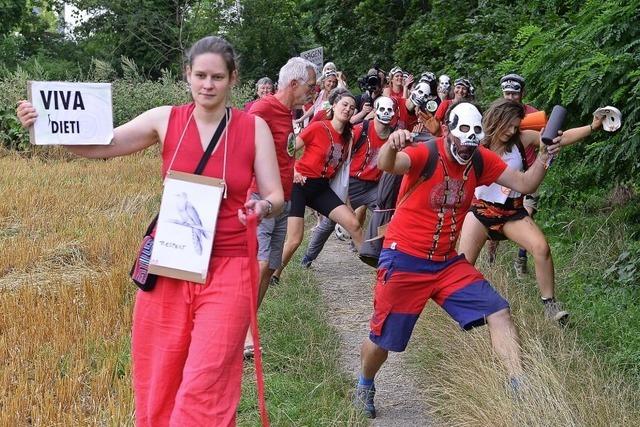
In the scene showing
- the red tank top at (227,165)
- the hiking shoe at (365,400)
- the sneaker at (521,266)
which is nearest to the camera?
the red tank top at (227,165)

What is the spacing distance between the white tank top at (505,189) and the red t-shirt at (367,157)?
2.17m

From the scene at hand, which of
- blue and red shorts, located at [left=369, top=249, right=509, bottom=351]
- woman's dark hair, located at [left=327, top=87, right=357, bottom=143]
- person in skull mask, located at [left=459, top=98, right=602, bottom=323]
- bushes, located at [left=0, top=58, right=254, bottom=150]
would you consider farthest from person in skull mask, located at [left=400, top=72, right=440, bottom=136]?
bushes, located at [left=0, top=58, right=254, bottom=150]

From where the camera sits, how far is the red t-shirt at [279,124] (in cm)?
563

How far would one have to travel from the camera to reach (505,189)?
603 cm

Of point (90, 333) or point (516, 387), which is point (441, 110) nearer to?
point (90, 333)

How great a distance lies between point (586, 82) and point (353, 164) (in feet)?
9.94

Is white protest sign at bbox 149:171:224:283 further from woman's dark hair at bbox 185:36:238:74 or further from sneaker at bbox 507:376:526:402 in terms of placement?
sneaker at bbox 507:376:526:402

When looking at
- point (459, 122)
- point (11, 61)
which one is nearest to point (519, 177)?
point (459, 122)

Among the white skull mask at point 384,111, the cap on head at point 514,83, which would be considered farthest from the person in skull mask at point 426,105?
the cap on head at point 514,83

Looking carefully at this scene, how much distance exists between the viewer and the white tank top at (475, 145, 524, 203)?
6.04 meters

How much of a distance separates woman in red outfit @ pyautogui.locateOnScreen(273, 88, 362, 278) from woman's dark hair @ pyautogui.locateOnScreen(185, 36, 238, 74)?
395 cm

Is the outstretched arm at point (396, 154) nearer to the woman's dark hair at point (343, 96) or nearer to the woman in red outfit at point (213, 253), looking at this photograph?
the woman in red outfit at point (213, 253)

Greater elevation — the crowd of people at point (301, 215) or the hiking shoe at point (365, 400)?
the crowd of people at point (301, 215)

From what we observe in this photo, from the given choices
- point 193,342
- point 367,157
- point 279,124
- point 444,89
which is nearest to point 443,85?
point 444,89
